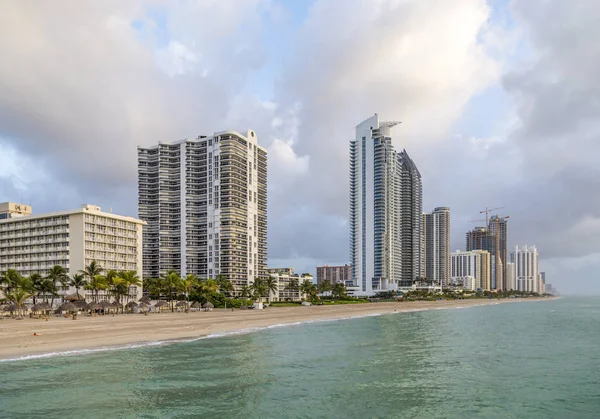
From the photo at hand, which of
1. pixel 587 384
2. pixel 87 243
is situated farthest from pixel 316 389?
pixel 87 243

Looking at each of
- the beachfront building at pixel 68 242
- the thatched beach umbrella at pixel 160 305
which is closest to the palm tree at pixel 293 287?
the beachfront building at pixel 68 242

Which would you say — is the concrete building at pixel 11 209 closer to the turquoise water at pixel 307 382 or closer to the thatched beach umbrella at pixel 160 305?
the thatched beach umbrella at pixel 160 305

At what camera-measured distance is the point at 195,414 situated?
78.5 feet

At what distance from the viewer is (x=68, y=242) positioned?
111 m

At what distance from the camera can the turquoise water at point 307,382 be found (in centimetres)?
2509

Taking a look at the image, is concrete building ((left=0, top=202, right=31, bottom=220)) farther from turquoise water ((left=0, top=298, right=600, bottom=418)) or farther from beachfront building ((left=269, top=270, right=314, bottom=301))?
turquoise water ((left=0, top=298, right=600, bottom=418))

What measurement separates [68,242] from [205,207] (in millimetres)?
54984

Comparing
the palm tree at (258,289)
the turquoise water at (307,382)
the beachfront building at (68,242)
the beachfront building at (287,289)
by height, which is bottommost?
the beachfront building at (287,289)

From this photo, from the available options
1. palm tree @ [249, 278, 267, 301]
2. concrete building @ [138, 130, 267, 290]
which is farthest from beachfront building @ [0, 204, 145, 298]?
concrete building @ [138, 130, 267, 290]

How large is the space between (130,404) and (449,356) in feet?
100.0

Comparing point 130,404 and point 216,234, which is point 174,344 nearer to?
point 130,404

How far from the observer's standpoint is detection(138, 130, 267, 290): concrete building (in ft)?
509

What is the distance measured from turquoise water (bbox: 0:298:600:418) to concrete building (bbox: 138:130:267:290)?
105630 millimetres

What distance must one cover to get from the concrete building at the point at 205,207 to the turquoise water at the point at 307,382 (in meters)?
106
